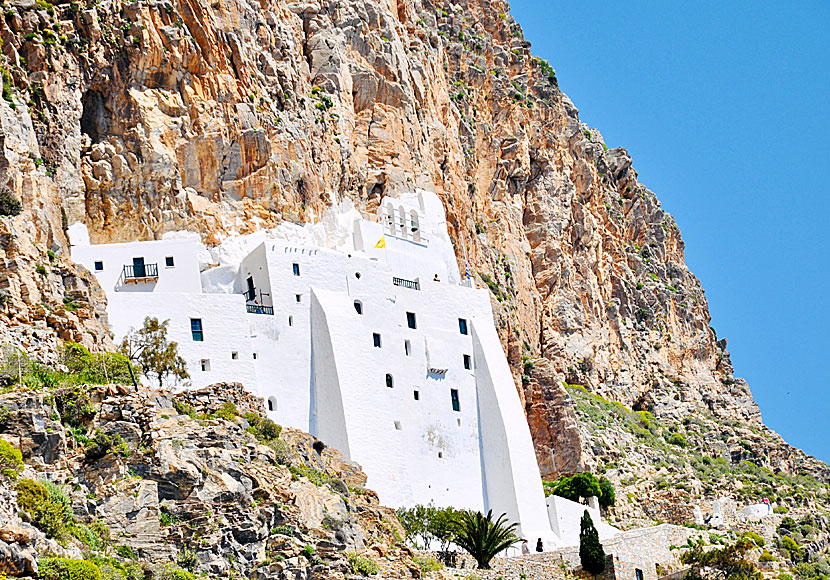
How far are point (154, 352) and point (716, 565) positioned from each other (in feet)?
72.2

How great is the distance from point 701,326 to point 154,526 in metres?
69.6

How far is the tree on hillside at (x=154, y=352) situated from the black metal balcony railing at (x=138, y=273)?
8.93ft

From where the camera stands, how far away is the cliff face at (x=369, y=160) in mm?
49750

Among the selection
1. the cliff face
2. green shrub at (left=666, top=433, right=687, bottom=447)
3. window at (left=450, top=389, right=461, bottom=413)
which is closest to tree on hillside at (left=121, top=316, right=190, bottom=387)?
the cliff face

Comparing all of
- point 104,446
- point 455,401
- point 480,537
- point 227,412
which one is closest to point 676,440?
point 455,401

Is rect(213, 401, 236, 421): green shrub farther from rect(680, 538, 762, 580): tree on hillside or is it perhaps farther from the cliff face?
rect(680, 538, 762, 580): tree on hillside

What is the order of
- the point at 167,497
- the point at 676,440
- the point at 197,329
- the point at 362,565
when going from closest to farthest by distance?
the point at 167,497 < the point at 362,565 < the point at 197,329 < the point at 676,440

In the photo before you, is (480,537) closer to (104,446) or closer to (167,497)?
(167,497)

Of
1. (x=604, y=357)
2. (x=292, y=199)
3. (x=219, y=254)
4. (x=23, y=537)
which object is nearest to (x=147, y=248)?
(x=219, y=254)

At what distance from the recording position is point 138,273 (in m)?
48.0

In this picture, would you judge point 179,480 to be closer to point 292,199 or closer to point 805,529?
point 292,199

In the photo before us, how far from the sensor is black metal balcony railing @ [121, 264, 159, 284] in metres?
47.8

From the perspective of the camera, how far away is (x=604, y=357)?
78.9 m

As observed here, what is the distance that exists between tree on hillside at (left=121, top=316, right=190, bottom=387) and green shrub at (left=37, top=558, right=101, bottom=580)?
18.2 meters
